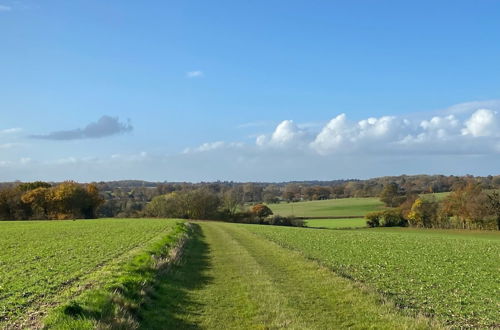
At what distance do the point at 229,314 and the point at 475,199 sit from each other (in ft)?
265

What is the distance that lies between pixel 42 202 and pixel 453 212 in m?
86.9

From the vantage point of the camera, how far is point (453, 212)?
8638cm

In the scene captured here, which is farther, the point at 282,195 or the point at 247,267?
the point at 282,195

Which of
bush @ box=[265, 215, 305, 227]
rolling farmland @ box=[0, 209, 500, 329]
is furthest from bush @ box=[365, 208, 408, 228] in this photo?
rolling farmland @ box=[0, 209, 500, 329]

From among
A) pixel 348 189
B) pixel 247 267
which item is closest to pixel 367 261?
pixel 247 267

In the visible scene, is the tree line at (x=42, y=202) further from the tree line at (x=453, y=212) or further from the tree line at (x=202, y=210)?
the tree line at (x=453, y=212)

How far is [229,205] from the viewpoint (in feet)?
357

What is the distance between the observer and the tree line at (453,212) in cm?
7806

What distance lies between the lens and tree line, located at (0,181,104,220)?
97812 mm

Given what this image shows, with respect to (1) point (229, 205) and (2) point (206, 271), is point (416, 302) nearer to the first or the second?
(2) point (206, 271)

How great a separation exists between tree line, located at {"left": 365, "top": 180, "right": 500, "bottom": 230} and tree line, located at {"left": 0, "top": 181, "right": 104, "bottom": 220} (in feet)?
217

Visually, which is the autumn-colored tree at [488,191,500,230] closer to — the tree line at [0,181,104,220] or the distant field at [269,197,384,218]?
the distant field at [269,197,384,218]

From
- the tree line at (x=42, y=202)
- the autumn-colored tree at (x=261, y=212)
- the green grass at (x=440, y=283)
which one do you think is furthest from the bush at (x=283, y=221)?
the green grass at (x=440, y=283)

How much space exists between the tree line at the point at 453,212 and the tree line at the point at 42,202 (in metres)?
66.2
